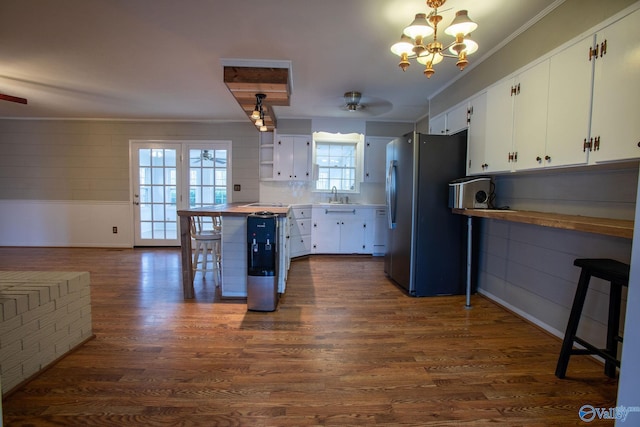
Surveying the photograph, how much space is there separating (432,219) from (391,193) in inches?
24.5

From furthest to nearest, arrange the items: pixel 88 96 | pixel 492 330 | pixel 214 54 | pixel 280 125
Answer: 1. pixel 280 125
2. pixel 88 96
3. pixel 214 54
4. pixel 492 330

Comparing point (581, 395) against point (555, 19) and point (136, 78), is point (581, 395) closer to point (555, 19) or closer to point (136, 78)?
point (555, 19)

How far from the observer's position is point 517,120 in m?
2.38

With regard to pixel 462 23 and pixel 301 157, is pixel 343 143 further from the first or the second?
pixel 462 23

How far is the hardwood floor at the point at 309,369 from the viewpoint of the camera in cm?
146

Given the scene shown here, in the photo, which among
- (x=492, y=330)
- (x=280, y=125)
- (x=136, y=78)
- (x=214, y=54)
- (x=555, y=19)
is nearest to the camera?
(x=555, y=19)

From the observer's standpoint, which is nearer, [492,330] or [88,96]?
[492,330]

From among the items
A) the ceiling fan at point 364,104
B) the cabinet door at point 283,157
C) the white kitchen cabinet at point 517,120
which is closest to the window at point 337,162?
the cabinet door at point 283,157

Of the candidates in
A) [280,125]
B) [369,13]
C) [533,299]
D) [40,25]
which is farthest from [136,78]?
[533,299]

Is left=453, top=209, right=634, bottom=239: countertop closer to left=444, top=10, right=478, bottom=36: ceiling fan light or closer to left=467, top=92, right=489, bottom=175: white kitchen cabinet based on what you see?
left=467, top=92, right=489, bottom=175: white kitchen cabinet

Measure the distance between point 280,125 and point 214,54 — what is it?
2325 millimetres

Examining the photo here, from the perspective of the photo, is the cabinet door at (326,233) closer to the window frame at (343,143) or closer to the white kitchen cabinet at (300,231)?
the white kitchen cabinet at (300,231)

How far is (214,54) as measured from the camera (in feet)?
9.41

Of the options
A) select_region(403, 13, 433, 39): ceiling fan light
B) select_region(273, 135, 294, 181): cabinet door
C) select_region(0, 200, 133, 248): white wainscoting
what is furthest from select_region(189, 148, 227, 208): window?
select_region(403, 13, 433, 39): ceiling fan light
